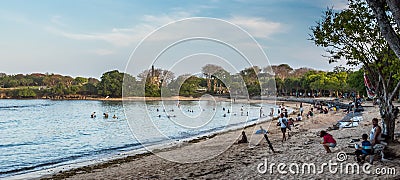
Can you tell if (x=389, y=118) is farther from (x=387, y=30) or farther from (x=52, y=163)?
(x=52, y=163)

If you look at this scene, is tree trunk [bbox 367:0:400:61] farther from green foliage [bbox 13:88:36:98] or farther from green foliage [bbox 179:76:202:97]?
green foliage [bbox 13:88:36:98]

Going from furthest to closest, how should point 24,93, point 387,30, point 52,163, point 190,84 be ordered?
point 24,93 → point 190,84 → point 52,163 → point 387,30

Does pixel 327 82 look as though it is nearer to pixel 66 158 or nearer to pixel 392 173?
pixel 66 158

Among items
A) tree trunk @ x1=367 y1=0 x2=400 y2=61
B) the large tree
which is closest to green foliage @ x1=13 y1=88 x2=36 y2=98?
the large tree

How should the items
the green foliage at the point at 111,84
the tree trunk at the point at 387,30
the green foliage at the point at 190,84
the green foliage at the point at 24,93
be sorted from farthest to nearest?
the green foliage at the point at 24,93 → the green foliage at the point at 111,84 → the green foliage at the point at 190,84 → the tree trunk at the point at 387,30

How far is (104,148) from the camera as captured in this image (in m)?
25.8
